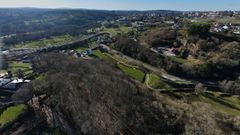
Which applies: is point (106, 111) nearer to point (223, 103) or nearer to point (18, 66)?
point (223, 103)

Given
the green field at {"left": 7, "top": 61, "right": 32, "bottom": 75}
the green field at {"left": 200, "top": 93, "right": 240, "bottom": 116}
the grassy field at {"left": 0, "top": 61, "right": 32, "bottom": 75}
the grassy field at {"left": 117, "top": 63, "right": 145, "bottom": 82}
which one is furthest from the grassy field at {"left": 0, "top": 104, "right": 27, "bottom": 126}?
the green field at {"left": 200, "top": 93, "right": 240, "bottom": 116}

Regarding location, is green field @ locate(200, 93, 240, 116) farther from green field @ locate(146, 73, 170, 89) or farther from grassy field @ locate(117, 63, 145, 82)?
grassy field @ locate(117, 63, 145, 82)

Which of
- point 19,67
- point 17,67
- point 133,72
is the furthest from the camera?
point 19,67

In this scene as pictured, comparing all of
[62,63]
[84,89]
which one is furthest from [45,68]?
[84,89]

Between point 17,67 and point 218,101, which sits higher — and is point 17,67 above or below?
below

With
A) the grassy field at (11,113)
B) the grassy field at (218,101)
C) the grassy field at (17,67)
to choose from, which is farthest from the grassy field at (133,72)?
the grassy field at (11,113)

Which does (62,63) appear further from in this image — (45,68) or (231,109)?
(231,109)

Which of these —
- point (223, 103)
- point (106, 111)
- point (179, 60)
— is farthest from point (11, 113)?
point (179, 60)

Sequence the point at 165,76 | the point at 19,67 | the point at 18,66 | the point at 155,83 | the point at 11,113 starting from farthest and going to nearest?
the point at 18,66 < the point at 19,67 < the point at 165,76 < the point at 155,83 < the point at 11,113
